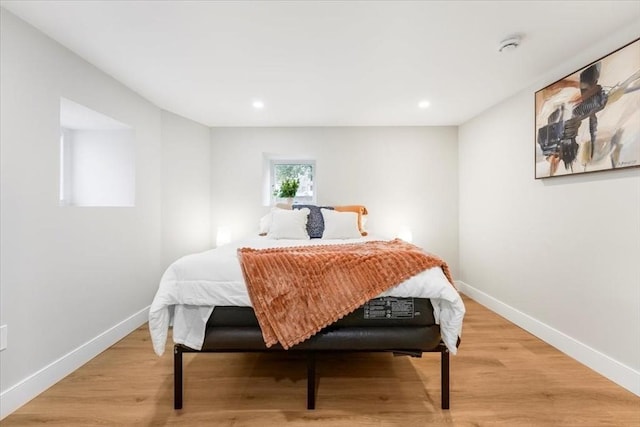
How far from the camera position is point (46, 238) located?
6.49 ft

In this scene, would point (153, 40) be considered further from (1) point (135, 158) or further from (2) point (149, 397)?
(2) point (149, 397)

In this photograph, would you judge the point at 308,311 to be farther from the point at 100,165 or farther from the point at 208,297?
the point at 100,165

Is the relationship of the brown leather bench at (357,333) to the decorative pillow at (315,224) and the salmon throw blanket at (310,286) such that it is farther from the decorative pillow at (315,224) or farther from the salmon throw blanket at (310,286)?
the decorative pillow at (315,224)

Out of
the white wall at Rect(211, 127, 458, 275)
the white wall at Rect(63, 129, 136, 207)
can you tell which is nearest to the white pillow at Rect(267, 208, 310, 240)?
the white wall at Rect(211, 127, 458, 275)

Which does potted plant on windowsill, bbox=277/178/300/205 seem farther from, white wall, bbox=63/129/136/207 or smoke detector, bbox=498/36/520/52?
smoke detector, bbox=498/36/520/52

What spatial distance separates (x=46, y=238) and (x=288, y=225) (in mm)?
1883

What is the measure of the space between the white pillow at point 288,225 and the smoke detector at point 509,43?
7.26 ft

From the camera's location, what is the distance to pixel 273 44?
2.07 meters

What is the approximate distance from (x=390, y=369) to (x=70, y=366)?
85.3 inches

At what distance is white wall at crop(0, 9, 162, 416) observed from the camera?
1743mm

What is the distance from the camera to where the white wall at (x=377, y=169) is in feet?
13.8

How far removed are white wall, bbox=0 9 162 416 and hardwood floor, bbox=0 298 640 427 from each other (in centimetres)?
21

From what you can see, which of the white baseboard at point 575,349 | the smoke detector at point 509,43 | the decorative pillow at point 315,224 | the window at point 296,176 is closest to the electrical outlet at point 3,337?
the decorative pillow at point 315,224

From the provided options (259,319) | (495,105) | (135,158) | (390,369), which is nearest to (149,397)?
(259,319)
